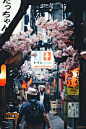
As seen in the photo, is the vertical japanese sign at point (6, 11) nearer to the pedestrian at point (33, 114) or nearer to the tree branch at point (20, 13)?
the tree branch at point (20, 13)

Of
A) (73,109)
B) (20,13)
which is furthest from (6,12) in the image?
(73,109)

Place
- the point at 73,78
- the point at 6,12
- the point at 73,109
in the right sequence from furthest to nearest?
the point at 73,78 < the point at 73,109 < the point at 6,12

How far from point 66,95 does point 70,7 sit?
4760 millimetres

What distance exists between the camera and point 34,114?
7.05 m

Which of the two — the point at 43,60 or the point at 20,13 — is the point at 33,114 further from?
the point at 43,60

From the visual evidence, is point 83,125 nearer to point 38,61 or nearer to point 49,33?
point 49,33

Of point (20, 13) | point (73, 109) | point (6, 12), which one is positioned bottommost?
point (73, 109)

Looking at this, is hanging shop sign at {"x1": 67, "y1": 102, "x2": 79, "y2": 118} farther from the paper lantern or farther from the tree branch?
Answer: the tree branch

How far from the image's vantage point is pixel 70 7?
1060 cm

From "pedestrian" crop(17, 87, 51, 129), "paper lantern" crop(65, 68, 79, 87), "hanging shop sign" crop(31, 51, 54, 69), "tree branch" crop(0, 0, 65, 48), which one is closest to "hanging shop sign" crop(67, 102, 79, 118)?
"paper lantern" crop(65, 68, 79, 87)

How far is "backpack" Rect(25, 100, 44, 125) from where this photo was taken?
23.1ft

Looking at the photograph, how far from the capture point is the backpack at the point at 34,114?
7.03 metres

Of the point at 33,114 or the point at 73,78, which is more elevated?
the point at 73,78

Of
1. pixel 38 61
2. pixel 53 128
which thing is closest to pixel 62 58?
pixel 38 61
